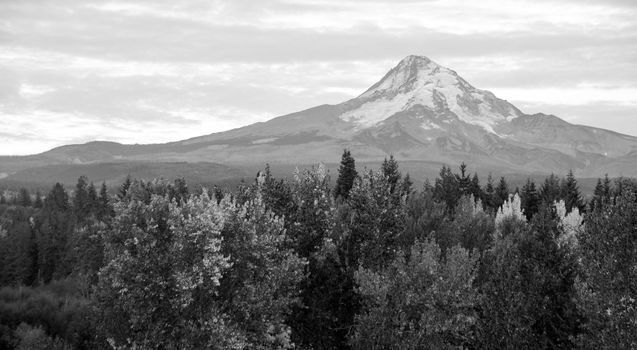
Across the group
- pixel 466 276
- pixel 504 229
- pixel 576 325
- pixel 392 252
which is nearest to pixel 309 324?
pixel 392 252

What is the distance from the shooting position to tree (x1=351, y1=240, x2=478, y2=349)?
36.1 metres

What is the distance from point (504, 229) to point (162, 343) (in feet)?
138

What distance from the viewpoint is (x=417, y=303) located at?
121 feet

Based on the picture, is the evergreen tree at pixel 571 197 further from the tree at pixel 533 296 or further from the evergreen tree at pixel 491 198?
the tree at pixel 533 296

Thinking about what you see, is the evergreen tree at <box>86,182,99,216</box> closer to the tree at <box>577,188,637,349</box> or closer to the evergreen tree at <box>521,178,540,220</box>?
the evergreen tree at <box>521,178,540,220</box>

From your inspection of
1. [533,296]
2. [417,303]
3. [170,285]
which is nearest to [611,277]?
[533,296]

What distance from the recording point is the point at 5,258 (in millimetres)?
106250

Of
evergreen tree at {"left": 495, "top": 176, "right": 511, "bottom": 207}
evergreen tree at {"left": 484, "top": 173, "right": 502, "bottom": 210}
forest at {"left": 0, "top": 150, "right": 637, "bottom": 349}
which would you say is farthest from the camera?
evergreen tree at {"left": 495, "top": 176, "right": 511, "bottom": 207}

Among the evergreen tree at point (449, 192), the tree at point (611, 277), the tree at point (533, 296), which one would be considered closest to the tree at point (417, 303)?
the tree at point (533, 296)

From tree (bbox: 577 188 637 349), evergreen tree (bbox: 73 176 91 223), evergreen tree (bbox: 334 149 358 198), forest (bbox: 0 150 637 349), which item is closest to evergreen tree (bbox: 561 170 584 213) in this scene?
evergreen tree (bbox: 334 149 358 198)

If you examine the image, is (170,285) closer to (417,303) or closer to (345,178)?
(417,303)

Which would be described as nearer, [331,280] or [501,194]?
[331,280]

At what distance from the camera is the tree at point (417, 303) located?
36.1 metres

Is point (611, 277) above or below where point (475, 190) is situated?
below
